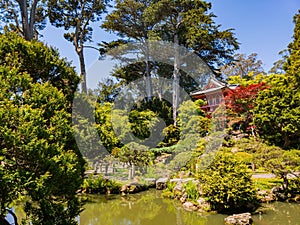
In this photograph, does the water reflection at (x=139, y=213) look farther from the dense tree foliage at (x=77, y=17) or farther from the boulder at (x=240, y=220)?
the dense tree foliage at (x=77, y=17)

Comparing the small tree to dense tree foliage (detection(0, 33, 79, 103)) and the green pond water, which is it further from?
dense tree foliage (detection(0, 33, 79, 103))

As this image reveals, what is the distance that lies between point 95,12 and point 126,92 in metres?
6.19

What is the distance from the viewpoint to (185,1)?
45.3 ft

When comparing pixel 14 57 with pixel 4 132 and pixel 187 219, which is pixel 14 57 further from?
pixel 187 219

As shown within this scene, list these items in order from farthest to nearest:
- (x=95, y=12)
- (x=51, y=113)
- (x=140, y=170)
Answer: (x=95, y=12), (x=140, y=170), (x=51, y=113)

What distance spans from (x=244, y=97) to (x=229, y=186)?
713cm

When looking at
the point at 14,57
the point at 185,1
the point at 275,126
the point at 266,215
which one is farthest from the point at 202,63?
the point at 14,57

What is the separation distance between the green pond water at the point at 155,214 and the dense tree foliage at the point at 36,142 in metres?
2.91

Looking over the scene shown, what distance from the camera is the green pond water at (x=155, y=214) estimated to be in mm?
5664

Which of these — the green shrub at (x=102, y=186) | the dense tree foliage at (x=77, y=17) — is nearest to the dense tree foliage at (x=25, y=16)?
the dense tree foliage at (x=77, y=17)

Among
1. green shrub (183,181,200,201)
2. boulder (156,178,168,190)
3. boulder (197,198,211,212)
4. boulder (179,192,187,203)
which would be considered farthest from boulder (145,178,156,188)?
boulder (197,198,211,212)

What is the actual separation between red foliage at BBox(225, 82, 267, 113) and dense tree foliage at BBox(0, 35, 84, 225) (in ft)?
31.9

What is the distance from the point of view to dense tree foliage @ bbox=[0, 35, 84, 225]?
2902mm

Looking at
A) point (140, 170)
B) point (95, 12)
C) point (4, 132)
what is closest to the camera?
point (4, 132)
